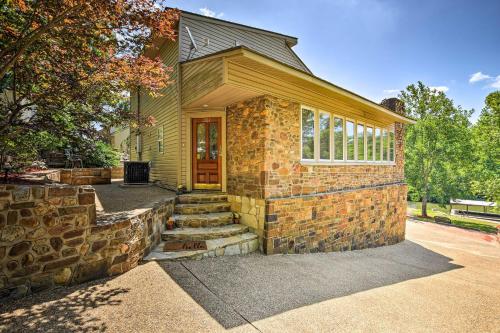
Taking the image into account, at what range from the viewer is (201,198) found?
6.21m

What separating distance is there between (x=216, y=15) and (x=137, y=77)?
5.29m

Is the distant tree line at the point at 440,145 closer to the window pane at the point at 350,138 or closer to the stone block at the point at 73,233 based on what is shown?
the window pane at the point at 350,138

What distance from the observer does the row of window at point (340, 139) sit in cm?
643

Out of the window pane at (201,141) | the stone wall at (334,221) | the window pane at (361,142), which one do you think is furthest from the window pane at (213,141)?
the window pane at (361,142)

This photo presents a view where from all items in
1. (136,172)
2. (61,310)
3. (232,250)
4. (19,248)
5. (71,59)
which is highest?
(71,59)

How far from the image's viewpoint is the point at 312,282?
13.1 feet

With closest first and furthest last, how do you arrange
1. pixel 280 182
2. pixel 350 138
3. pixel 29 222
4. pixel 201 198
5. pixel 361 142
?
pixel 29 222 → pixel 280 182 → pixel 201 198 → pixel 350 138 → pixel 361 142

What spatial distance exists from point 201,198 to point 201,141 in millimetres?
1794

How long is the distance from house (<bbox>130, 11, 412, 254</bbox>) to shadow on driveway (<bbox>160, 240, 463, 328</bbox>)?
0.82m

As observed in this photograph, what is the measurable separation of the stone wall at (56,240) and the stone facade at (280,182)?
9.08ft

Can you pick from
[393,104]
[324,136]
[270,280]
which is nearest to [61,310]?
[270,280]

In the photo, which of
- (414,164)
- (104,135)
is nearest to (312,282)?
(104,135)

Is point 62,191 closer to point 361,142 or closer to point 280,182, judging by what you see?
point 280,182

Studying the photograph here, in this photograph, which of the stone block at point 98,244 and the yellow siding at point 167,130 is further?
the yellow siding at point 167,130
